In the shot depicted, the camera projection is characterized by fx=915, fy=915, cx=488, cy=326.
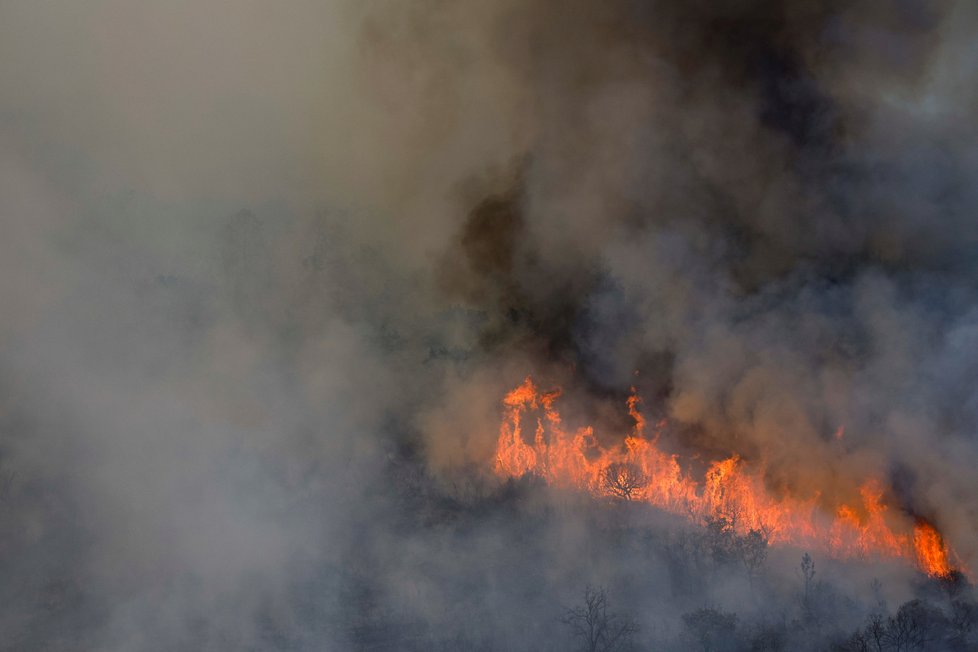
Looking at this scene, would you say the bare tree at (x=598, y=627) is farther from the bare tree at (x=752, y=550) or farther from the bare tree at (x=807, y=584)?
the bare tree at (x=807, y=584)

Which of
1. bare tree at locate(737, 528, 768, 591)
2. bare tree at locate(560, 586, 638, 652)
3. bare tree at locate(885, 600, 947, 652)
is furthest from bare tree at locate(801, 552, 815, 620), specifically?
bare tree at locate(560, 586, 638, 652)

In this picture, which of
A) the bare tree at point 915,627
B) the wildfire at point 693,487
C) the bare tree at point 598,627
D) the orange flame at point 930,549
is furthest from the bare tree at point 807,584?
the bare tree at point 598,627

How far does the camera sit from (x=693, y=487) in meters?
28.5

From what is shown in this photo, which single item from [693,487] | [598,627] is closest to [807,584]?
[693,487]

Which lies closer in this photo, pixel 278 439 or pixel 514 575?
pixel 514 575

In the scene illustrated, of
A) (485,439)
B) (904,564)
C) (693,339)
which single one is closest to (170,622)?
(485,439)

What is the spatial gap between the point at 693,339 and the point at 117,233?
1918 cm

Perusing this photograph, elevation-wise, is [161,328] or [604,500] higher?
[161,328]

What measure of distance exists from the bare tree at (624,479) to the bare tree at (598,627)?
483 centimetres

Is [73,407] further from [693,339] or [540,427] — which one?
[693,339]

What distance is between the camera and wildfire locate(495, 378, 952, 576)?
24516 mm

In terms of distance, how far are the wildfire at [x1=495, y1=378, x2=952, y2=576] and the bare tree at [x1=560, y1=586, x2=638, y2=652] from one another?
483 cm

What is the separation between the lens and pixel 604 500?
29156mm

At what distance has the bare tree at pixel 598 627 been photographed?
23656 millimetres
